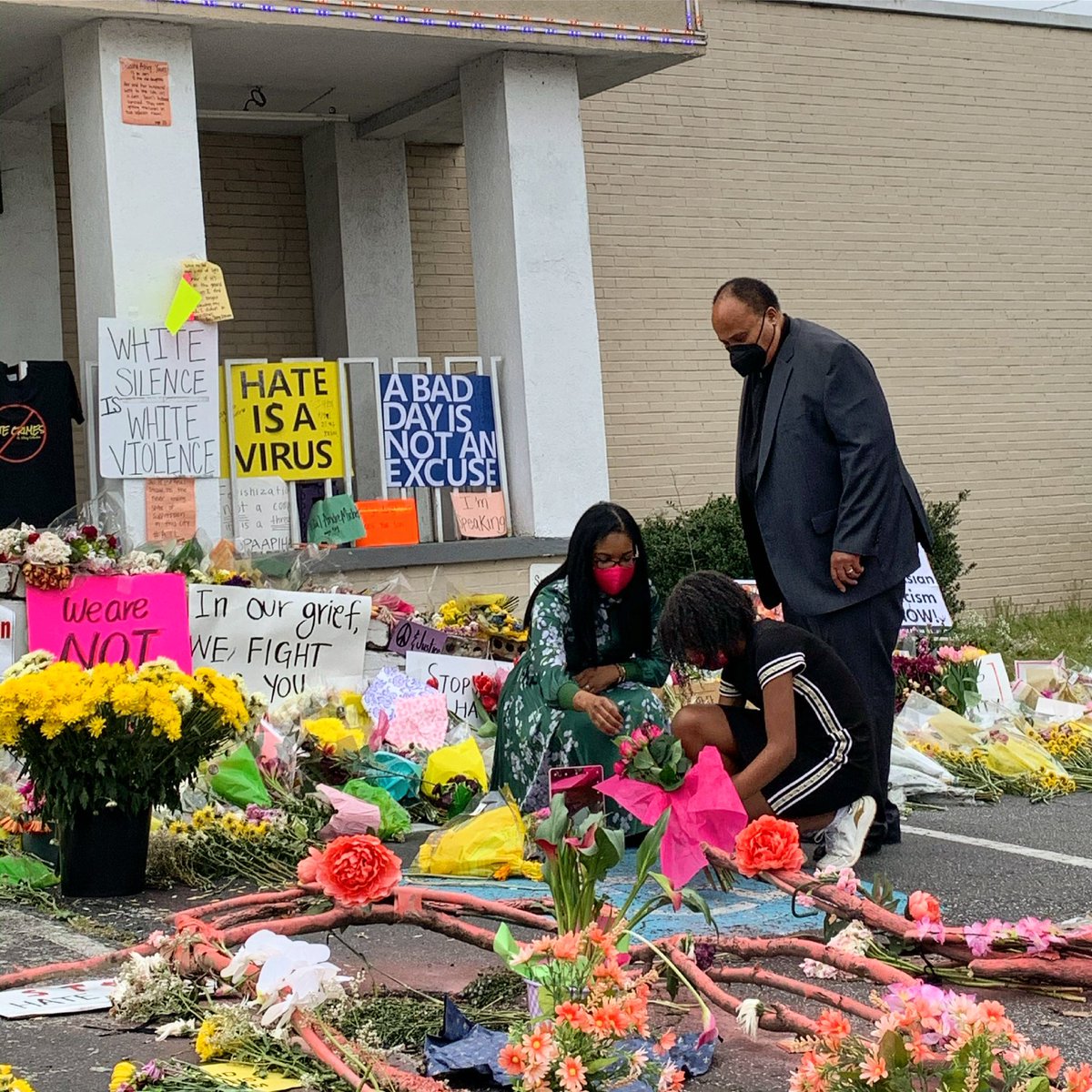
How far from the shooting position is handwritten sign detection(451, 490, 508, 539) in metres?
9.07

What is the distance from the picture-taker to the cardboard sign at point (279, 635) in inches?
281

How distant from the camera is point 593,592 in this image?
220 inches

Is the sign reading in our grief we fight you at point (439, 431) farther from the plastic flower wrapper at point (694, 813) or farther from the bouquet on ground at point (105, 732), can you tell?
the plastic flower wrapper at point (694, 813)

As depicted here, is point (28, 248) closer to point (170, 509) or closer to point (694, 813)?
point (170, 509)

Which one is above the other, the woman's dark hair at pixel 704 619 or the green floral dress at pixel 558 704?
the woman's dark hair at pixel 704 619

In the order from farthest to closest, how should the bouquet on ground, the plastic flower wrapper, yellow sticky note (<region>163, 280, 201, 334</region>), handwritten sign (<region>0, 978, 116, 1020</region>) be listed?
yellow sticky note (<region>163, 280, 201, 334</region>)
the bouquet on ground
the plastic flower wrapper
handwritten sign (<region>0, 978, 116, 1020</region>)

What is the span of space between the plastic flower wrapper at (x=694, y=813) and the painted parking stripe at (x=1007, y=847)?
1.69 m

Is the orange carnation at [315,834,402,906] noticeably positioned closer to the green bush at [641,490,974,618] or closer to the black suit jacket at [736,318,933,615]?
the black suit jacket at [736,318,933,615]

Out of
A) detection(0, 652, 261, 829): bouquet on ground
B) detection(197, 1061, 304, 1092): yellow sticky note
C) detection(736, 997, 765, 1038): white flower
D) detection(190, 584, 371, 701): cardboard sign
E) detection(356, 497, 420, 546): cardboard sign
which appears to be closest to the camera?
detection(736, 997, 765, 1038): white flower

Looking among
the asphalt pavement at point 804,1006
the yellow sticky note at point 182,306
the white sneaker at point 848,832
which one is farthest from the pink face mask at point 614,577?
the yellow sticky note at point 182,306

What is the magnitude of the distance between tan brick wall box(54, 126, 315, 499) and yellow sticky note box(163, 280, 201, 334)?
264cm

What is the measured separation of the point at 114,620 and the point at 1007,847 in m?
3.63

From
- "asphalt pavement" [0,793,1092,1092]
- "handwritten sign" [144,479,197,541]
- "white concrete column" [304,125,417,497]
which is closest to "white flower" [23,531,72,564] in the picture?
"handwritten sign" [144,479,197,541]

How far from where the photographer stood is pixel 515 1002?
368 centimetres
